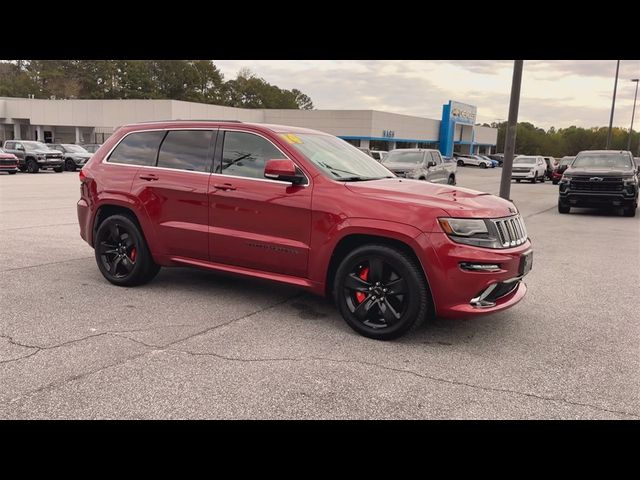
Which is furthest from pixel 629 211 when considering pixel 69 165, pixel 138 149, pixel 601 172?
pixel 69 165

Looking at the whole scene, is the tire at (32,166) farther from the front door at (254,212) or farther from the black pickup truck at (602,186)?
the front door at (254,212)

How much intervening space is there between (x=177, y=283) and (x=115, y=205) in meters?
1.12

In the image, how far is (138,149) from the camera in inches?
241

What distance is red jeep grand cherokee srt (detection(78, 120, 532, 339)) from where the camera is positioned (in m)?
4.45

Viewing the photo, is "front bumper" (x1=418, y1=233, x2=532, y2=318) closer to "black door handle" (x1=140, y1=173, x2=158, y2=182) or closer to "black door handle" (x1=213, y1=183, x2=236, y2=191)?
"black door handle" (x1=213, y1=183, x2=236, y2=191)

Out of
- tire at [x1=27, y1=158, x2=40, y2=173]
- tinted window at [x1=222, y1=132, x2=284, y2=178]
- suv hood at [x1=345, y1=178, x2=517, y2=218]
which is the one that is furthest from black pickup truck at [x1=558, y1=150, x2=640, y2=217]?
tire at [x1=27, y1=158, x2=40, y2=173]

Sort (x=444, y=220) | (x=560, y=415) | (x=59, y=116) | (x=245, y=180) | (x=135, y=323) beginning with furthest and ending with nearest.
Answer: (x=59, y=116) → (x=245, y=180) → (x=135, y=323) → (x=444, y=220) → (x=560, y=415)

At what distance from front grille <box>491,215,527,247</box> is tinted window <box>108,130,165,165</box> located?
365cm

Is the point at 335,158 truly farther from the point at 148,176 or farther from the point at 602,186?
the point at 602,186

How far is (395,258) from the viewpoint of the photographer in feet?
14.8

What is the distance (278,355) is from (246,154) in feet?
7.03

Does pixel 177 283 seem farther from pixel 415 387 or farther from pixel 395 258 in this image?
pixel 415 387
